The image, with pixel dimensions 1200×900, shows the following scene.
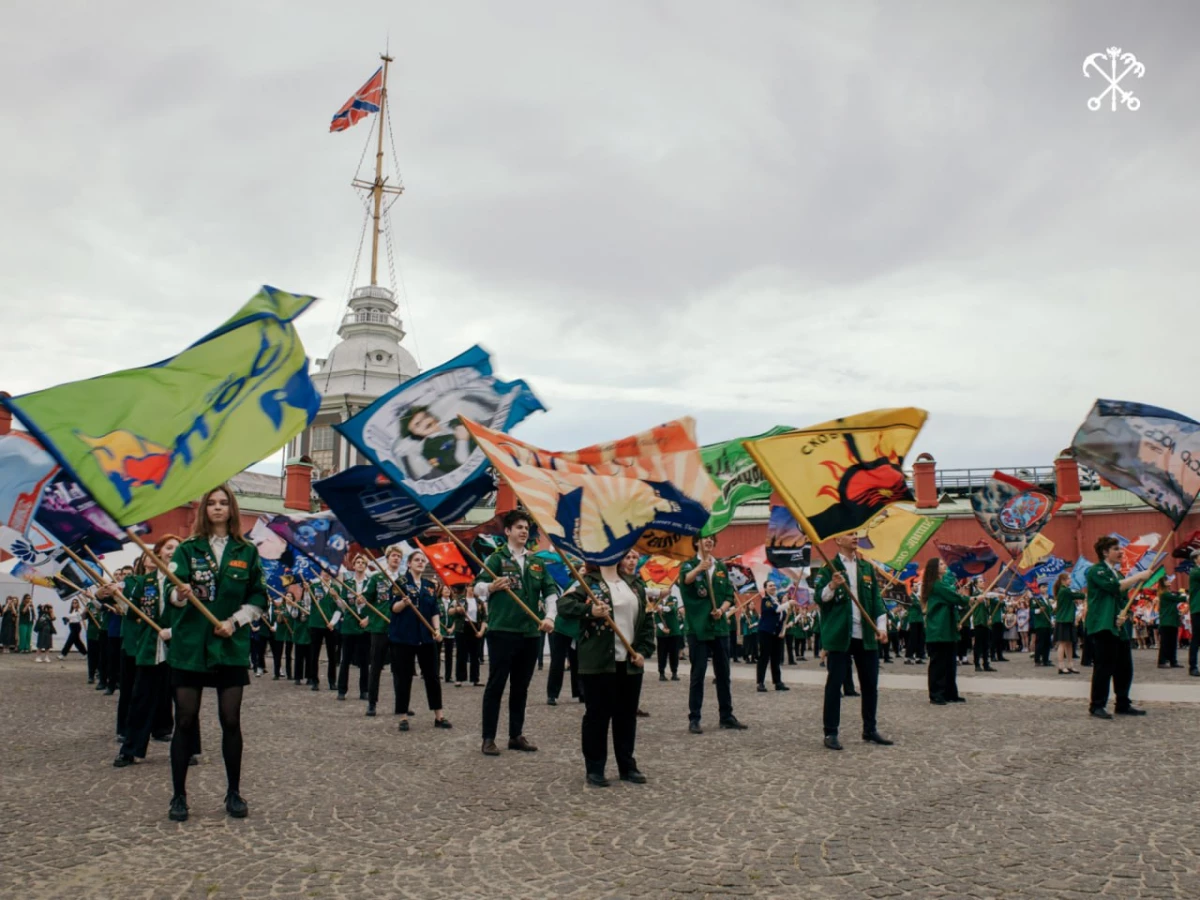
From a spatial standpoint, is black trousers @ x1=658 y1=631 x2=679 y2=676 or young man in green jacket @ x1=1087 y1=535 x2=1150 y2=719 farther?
black trousers @ x1=658 y1=631 x2=679 y2=676

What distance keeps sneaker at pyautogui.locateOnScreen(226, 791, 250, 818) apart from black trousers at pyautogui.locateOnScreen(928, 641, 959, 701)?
364 inches

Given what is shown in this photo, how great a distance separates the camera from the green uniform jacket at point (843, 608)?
9000 millimetres

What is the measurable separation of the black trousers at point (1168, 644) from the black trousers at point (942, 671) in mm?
8593

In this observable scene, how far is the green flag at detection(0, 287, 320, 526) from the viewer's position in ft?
18.3

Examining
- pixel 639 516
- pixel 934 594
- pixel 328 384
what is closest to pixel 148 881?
pixel 639 516

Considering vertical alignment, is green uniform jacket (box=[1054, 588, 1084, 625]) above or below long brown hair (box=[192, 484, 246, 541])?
below

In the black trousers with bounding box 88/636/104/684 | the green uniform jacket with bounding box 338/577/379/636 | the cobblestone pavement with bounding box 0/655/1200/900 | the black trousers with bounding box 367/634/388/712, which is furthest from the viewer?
the black trousers with bounding box 88/636/104/684

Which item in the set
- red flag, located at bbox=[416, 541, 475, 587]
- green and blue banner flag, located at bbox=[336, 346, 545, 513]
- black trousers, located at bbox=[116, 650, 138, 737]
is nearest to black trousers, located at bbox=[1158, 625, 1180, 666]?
red flag, located at bbox=[416, 541, 475, 587]

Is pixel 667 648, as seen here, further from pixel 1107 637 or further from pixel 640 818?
pixel 640 818

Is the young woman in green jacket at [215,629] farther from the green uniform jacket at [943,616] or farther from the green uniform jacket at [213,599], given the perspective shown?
the green uniform jacket at [943,616]

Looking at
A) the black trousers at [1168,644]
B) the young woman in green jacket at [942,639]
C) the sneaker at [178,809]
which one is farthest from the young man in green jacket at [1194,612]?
the sneaker at [178,809]

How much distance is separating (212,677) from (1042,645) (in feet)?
66.8

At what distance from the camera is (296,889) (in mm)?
4566

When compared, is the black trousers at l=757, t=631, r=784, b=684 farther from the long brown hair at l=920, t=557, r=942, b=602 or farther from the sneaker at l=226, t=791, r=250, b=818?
the sneaker at l=226, t=791, r=250, b=818
